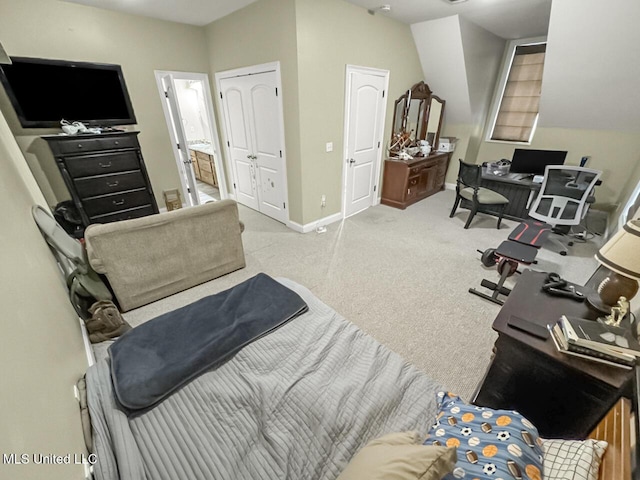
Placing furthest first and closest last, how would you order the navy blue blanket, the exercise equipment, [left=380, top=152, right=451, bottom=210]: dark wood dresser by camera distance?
[left=380, top=152, right=451, bottom=210]: dark wood dresser
the exercise equipment
the navy blue blanket

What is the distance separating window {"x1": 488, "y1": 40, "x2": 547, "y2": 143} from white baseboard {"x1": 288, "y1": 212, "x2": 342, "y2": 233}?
3608 millimetres

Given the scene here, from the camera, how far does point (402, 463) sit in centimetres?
67

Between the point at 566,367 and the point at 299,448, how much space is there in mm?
1077

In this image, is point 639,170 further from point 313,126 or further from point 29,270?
point 29,270

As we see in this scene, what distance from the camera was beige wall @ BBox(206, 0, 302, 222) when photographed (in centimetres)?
274

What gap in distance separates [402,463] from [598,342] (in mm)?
910

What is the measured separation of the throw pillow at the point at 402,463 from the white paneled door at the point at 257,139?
3.19 m

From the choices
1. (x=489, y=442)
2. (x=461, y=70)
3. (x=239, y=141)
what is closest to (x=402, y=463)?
(x=489, y=442)

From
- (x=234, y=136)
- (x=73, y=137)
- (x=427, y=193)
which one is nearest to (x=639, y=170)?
(x=427, y=193)

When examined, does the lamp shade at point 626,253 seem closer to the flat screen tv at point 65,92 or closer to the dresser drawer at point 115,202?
the dresser drawer at point 115,202

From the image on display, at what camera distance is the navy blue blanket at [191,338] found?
3.73ft

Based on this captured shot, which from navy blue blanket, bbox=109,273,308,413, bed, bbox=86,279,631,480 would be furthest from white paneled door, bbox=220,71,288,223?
bed, bbox=86,279,631,480

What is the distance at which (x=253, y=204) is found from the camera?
434cm

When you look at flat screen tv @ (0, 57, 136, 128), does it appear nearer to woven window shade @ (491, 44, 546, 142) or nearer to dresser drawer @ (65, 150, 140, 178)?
dresser drawer @ (65, 150, 140, 178)
